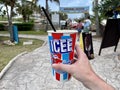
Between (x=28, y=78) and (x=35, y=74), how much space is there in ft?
1.44

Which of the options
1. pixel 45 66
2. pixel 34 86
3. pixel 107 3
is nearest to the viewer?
pixel 34 86

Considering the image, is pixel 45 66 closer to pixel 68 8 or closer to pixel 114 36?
pixel 114 36

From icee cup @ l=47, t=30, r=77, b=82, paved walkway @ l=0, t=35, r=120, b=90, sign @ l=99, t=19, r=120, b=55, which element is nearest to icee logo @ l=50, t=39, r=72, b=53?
icee cup @ l=47, t=30, r=77, b=82

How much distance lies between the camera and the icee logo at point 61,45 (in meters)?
1.75

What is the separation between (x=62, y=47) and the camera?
5.80ft

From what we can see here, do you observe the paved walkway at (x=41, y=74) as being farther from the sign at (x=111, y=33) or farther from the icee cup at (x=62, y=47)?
the icee cup at (x=62, y=47)

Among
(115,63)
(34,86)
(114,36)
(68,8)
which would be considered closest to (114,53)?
(114,36)

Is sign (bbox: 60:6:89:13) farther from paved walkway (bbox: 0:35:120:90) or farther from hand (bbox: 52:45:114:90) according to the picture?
hand (bbox: 52:45:114:90)

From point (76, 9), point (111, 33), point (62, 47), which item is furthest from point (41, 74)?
point (76, 9)

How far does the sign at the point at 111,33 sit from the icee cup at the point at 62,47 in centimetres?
759

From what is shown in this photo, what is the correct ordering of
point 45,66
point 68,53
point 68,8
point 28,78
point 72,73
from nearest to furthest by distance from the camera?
point 72,73 → point 68,53 → point 28,78 → point 45,66 → point 68,8

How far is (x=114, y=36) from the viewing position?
10.0m

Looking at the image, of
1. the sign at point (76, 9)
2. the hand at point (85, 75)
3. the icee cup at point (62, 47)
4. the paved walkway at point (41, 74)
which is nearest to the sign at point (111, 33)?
the paved walkway at point (41, 74)

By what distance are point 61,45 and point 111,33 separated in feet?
26.9
